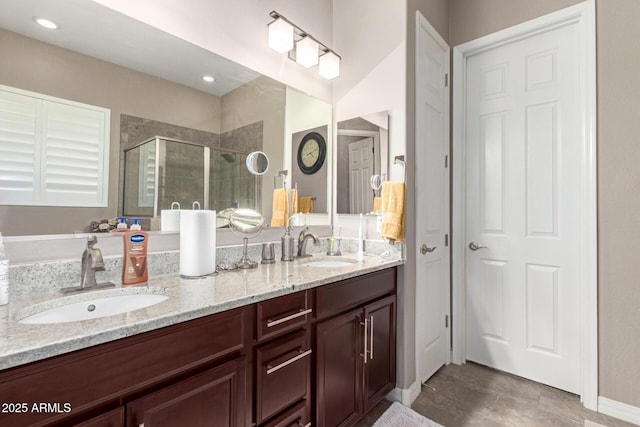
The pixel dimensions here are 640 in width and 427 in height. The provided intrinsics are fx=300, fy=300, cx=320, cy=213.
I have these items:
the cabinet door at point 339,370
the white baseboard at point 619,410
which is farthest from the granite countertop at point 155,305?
the white baseboard at point 619,410

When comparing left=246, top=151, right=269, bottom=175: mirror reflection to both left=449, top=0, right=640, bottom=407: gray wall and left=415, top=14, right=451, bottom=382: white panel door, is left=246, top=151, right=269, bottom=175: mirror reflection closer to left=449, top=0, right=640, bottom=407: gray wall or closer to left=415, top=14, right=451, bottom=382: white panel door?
left=415, top=14, right=451, bottom=382: white panel door

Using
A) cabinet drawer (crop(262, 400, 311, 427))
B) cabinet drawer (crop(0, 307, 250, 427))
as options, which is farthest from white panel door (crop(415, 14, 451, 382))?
cabinet drawer (crop(0, 307, 250, 427))

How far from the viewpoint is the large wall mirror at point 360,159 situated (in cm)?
200

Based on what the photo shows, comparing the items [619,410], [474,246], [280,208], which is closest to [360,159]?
[280,208]

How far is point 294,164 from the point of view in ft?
6.63

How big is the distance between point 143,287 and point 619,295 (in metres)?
2.46

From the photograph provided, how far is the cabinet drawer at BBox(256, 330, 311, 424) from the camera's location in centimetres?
106

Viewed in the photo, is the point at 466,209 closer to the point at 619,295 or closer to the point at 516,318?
the point at 516,318

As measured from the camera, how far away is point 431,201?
2.10m

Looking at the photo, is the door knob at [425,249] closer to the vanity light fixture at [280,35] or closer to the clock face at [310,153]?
the clock face at [310,153]

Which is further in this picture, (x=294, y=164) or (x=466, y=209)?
(x=466, y=209)

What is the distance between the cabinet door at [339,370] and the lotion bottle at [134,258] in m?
0.75

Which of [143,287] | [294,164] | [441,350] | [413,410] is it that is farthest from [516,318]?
[143,287]

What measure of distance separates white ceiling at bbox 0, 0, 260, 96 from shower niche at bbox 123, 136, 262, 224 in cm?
33
